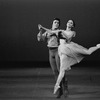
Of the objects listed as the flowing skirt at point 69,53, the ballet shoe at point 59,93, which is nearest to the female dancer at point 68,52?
the flowing skirt at point 69,53

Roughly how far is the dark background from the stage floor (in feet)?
6.07

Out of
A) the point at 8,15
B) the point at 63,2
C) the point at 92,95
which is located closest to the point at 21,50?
the point at 8,15

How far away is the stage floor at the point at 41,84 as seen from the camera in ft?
26.6

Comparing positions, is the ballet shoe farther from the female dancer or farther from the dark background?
the dark background

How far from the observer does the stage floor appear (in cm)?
811

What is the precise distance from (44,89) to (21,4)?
22.2 ft

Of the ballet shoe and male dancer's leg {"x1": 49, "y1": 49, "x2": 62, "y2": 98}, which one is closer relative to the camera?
male dancer's leg {"x1": 49, "y1": 49, "x2": 62, "y2": 98}

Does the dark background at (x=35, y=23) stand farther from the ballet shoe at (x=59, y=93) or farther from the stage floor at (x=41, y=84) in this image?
the ballet shoe at (x=59, y=93)

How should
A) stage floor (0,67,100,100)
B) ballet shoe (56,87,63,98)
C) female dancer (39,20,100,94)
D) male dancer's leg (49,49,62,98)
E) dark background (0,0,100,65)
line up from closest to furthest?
1. female dancer (39,20,100,94)
2. male dancer's leg (49,49,62,98)
3. ballet shoe (56,87,63,98)
4. stage floor (0,67,100,100)
5. dark background (0,0,100,65)

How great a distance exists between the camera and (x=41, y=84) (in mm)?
9938

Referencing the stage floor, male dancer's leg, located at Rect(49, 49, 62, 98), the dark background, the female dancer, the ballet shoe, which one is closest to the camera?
the female dancer

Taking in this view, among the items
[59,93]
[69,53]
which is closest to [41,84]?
[59,93]

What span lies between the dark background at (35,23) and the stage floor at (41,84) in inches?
72.9

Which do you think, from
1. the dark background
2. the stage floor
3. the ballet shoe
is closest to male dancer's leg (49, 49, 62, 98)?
the ballet shoe
